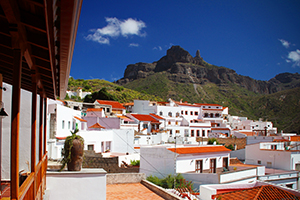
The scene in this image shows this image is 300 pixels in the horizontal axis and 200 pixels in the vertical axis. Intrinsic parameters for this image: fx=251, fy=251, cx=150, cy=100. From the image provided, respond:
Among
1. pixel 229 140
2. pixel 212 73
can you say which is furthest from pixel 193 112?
pixel 212 73

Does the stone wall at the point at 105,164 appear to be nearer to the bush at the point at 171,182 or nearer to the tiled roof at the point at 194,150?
the bush at the point at 171,182

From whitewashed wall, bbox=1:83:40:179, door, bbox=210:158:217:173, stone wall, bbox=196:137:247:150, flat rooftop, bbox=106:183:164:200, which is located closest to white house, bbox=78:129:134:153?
door, bbox=210:158:217:173

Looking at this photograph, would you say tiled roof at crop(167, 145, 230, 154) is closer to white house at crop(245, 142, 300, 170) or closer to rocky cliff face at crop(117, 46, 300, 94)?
white house at crop(245, 142, 300, 170)

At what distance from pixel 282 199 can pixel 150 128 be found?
26.5 m

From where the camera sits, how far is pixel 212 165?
18234 mm

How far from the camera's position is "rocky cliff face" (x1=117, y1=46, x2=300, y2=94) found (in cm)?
11088

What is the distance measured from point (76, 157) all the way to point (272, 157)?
885 inches

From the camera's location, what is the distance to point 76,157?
6309 millimetres

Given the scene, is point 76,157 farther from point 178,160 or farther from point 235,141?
point 235,141

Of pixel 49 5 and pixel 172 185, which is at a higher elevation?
pixel 49 5

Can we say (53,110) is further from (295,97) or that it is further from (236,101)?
(236,101)

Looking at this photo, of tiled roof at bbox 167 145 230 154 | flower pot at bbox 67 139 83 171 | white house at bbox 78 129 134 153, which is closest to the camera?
flower pot at bbox 67 139 83 171

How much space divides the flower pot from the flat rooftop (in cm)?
279

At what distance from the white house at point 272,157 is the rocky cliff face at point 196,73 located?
254 ft
